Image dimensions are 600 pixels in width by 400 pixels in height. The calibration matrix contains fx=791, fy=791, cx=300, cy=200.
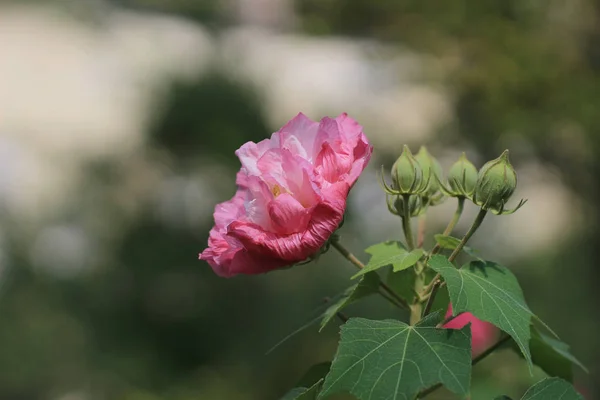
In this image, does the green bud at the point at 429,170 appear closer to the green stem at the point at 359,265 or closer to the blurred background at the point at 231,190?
the green stem at the point at 359,265

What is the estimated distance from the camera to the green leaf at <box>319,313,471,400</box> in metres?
0.51

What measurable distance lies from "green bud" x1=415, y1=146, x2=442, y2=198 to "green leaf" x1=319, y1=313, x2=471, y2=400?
14 centimetres

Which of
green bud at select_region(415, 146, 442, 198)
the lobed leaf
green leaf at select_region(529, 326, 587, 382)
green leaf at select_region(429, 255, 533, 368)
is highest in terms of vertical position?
green bud at select_region(415, 146, 442, 198)

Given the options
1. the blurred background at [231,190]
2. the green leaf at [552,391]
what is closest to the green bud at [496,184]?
the green leaf at [552,391]

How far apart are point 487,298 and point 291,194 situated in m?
0.17

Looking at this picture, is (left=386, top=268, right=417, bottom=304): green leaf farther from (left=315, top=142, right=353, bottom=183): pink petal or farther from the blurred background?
the blurred background

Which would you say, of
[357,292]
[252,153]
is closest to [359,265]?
[357,292]

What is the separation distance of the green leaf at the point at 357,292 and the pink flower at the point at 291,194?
44mm

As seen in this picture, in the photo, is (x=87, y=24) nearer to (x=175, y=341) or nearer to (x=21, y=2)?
(x=21, y=2)

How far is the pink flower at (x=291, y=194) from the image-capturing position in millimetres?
600

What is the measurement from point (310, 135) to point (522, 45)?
3.28 metres

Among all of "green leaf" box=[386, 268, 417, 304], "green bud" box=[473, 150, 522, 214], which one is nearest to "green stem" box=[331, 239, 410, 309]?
"green leaf" box=[386, 268, 417, 304]

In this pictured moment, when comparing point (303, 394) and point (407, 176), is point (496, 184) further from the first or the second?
point (303, 394)

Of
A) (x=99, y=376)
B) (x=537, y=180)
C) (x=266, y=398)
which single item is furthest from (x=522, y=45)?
(x=99, y=376)
